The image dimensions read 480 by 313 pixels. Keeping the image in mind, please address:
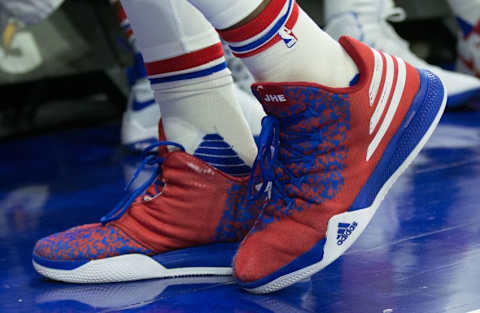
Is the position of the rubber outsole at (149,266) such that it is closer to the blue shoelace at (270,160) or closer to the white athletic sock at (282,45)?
the blue shoelace at (270,160)

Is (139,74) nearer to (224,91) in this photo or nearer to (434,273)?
(224,91)

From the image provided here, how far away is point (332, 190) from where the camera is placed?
0.79m

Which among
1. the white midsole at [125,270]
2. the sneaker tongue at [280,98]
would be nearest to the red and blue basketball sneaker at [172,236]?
the white midsole at [125,270]

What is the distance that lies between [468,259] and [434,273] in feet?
0.19

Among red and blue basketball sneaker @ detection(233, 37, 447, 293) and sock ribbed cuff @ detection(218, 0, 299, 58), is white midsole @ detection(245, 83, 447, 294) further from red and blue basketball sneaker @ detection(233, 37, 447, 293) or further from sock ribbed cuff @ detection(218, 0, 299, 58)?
sock ribbed cuff @ detection(218, 0, 299, 58)

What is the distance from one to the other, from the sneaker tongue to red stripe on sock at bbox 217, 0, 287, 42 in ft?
0.19

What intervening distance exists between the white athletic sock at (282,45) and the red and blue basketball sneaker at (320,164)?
0.06 feet

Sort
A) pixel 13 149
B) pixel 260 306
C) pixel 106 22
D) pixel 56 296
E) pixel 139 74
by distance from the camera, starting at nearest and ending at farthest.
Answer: pixel 260 306, pixel 56 296, pixel 139 74, pixel 13 149, pixel 106 22

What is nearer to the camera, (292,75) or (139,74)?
(292,75)

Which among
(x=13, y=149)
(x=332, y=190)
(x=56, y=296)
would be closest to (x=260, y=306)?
(x=332, y=190)

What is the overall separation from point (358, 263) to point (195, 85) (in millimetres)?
292

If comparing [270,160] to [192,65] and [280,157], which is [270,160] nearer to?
[280,157]

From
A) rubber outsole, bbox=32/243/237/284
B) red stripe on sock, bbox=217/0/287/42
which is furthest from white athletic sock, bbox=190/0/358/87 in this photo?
rubber outsole, bbox=32/243/237/284

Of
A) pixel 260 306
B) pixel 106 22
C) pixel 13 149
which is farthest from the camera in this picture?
pixel 106 22
